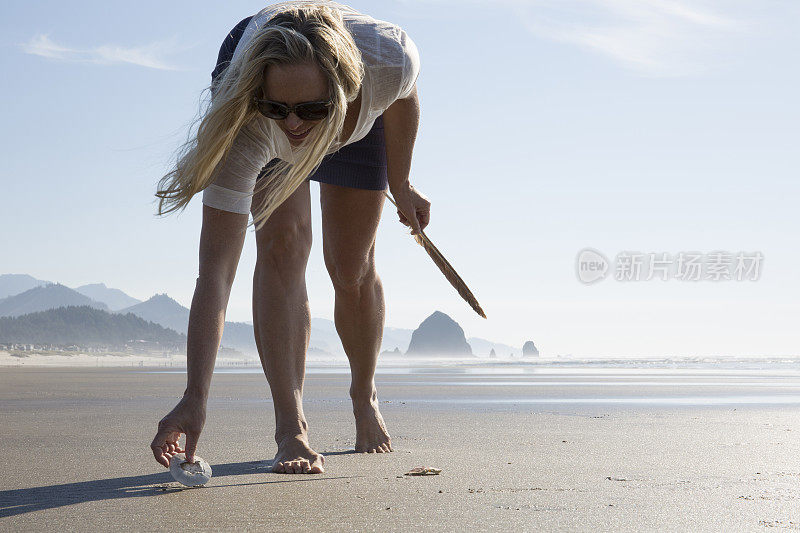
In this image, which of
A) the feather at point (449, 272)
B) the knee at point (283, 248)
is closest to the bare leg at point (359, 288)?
the feather at point (449, 272)

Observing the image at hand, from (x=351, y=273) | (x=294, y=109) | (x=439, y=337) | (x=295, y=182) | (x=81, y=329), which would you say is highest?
(x=294, y=109)

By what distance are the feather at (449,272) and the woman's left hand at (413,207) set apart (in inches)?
3.7

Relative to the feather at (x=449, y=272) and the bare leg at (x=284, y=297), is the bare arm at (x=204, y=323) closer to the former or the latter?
the bare leg at (x=284, y=297)

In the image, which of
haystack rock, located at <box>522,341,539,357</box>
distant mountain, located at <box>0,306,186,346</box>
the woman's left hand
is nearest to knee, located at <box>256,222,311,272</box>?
the woman's left hand

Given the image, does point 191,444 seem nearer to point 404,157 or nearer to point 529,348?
point 404,157

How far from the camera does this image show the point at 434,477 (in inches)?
89.9

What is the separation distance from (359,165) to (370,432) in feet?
3.25

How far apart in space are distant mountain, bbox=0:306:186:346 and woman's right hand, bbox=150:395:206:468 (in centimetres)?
9400

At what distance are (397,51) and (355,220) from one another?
89 centimetres

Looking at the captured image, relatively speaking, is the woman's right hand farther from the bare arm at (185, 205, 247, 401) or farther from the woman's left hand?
the woman's left hand

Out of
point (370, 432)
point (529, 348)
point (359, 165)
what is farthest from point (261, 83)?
point (529, 348)

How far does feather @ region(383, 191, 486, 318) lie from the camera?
319 cm

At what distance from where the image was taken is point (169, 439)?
1.92m

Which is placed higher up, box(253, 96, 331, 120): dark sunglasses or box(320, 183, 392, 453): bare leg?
box(253, 96, 331, 120): dark sunglasses
